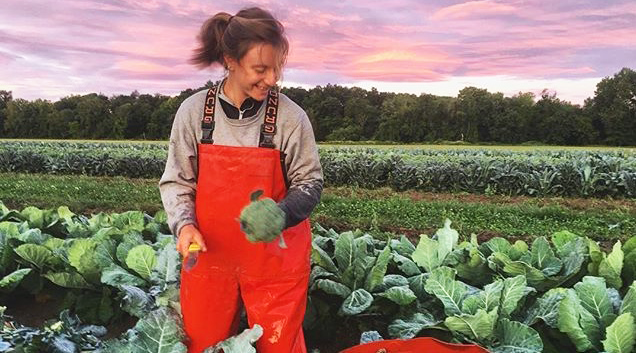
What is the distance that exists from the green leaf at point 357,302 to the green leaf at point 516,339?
1.78 feet

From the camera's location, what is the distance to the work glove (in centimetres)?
171

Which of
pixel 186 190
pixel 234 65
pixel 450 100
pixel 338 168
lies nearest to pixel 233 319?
pixel 186 190

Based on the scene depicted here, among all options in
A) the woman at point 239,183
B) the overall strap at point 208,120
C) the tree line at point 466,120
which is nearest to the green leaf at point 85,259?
the woman at point 239,183

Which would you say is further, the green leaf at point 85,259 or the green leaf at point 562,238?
the green leaf at point 562,238

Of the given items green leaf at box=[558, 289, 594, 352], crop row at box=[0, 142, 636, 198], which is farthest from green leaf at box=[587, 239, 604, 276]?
crop row at box=[0, 142, 636, 198]

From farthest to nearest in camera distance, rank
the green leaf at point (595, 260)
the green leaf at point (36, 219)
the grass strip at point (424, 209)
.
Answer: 1. the grass strip at point (424, 209)
2. the green leaf at point (36, 219)
3. the green leaf at point (595, 260)

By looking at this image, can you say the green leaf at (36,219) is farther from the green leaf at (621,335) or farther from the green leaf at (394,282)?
the green leaf at (621,335)

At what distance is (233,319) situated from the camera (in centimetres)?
214

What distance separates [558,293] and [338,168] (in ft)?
31.7

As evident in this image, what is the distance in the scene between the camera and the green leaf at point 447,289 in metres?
2.41

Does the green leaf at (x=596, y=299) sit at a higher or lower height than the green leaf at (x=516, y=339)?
higher

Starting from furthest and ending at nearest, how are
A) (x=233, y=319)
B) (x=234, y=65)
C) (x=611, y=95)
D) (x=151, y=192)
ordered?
1. (x=611, y=95)
2. (x=151, y=192)
3. (x=233, y=319)
4. (x=234, y=65)

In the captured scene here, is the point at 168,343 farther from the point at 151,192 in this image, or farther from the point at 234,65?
the point at 151,192

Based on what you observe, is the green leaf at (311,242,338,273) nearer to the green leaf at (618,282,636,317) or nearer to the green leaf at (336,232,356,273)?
the green leaf at (336,232,356,273)
